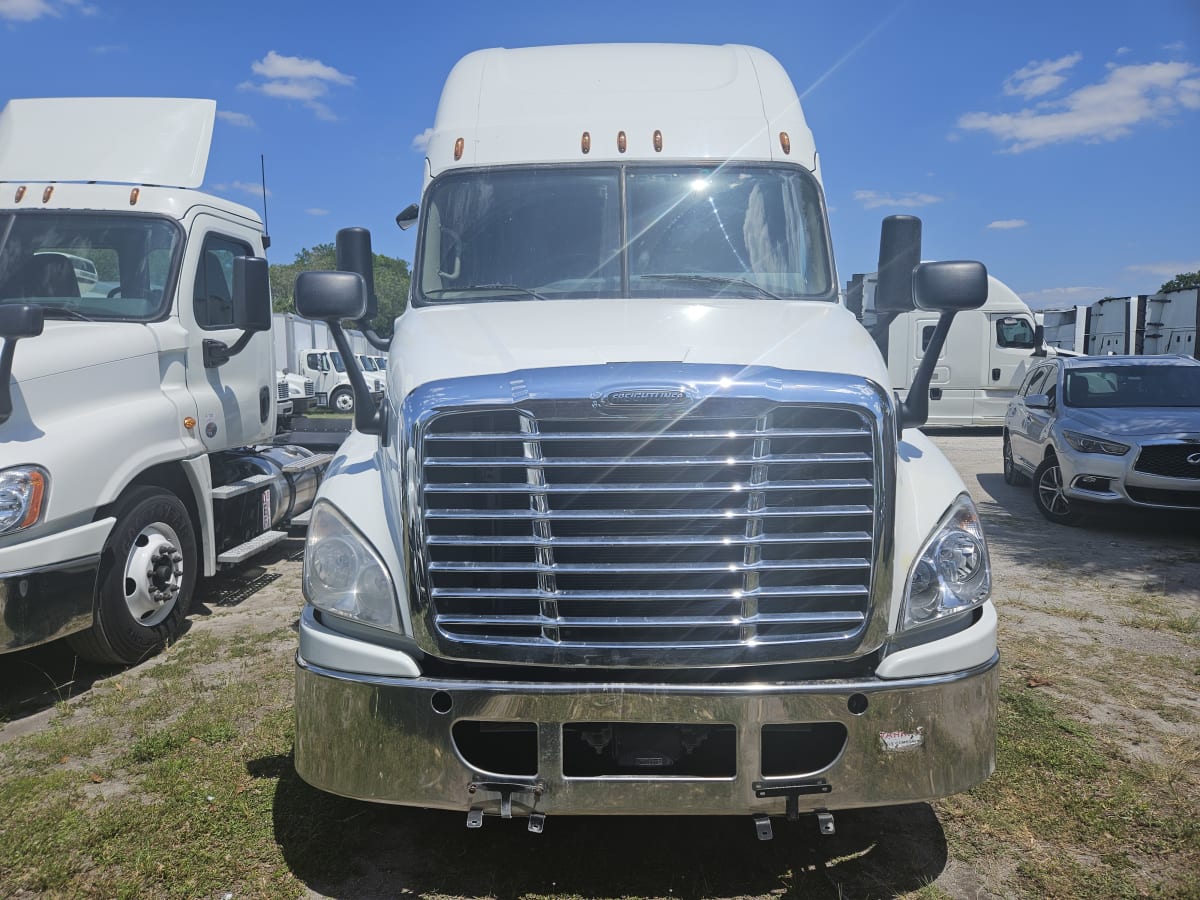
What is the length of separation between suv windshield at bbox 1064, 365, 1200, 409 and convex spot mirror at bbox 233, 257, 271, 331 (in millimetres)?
8588

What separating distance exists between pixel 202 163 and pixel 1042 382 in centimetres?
995

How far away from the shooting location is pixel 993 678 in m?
2.90

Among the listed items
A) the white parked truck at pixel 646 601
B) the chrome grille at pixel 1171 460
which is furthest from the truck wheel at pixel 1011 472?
the white parked truck at pixel 646 601

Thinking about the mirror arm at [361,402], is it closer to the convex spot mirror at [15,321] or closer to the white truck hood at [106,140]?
the convex spot mirror at [15,321]

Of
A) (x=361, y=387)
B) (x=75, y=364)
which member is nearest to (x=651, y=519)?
(x=361, y=387)

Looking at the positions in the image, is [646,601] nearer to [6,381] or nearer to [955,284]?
[955,284]

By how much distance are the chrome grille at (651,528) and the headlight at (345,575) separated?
0.20 meters

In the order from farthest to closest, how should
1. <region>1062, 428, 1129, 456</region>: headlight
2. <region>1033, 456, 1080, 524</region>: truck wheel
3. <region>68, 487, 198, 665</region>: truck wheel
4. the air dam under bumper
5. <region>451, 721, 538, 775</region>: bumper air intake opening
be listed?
<region>1033, 456, 1080, 524</region>: truck wheel, <region>1062, 428, 1129, 456</region>: headlight, <region>68, 487, 198, 665</region>: truck wheel, <region>451, 721, 538, 775</region>: bumper air intake opening, the air dam under bumper

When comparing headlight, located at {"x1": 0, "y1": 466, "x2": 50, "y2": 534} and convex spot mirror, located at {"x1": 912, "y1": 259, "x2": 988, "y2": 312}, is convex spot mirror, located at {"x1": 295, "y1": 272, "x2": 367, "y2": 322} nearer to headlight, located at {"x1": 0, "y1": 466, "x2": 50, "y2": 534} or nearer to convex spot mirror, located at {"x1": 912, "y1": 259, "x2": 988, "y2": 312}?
headlight, located at {"x1": 0, "y1": 466, "x2": 50, "y2": 534}

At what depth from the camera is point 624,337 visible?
10.6 ft

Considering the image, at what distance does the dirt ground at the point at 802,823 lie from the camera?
307 centimetres

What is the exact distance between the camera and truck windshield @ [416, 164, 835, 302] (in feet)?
13.8

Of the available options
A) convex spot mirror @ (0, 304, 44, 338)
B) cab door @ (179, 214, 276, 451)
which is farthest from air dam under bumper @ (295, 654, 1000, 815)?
cab door @ (179, 214, 276, 451)

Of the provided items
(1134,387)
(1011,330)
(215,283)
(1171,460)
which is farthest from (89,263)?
(1011,330)
